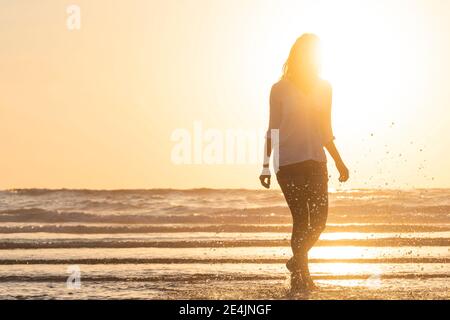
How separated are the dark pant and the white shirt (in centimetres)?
8

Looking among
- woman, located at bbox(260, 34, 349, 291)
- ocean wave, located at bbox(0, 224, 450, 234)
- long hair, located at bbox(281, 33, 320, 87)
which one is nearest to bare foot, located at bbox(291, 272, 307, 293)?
woman, located at bbox(260, 34, 349, 291)

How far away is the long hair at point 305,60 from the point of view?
27.0ft

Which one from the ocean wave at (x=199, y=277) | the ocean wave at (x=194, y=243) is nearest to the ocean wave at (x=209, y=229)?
the ocean wave at (x=194, y=243)

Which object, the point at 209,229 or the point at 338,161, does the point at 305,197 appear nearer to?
the point at 338,161

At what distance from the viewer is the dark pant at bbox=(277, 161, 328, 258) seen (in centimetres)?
810

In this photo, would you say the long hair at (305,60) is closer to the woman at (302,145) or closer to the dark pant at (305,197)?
the woman at (302,145)

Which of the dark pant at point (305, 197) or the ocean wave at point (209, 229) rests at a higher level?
the dark pant at point (305, 197)

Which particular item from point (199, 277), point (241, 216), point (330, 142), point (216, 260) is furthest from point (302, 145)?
point (241, 216)

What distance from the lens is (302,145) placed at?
26.7 feet

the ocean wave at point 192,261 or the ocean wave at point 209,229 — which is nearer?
the ocean wave at point 192,261

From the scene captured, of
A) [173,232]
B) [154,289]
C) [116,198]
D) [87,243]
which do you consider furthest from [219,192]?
[154,289]

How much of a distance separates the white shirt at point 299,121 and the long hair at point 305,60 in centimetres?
10
